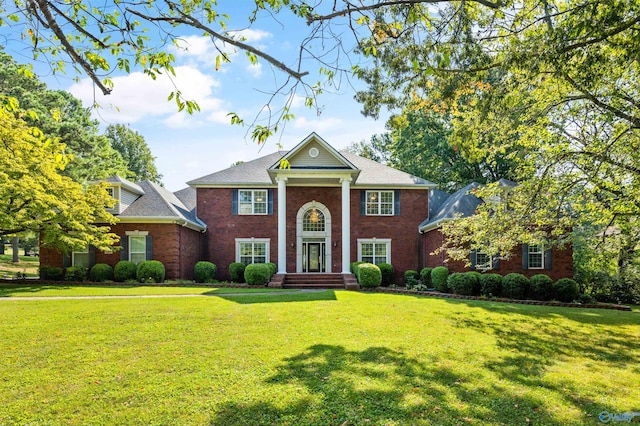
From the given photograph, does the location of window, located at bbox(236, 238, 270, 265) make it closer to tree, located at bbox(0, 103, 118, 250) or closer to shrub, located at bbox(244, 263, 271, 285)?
shrub, located at bbox(244, 263, 271, 285)

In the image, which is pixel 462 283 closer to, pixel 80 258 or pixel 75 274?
pixel 75 274

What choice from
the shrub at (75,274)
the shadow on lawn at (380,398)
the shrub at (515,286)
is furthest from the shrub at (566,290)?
the shrub at (75,274)

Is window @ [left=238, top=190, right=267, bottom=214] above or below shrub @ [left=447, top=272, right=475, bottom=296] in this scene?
above

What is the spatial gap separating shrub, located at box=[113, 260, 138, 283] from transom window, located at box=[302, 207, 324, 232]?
9.01 metres

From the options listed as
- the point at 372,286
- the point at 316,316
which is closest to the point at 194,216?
the point at 372,286

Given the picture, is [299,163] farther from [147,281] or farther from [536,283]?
[536,283]

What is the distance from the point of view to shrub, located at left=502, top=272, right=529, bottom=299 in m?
16.3

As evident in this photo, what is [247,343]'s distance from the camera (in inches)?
280

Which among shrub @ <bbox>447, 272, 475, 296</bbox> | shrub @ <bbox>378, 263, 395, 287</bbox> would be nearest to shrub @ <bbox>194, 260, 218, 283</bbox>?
shrub @ <bbox>378, 263, 395, 287</bbox>

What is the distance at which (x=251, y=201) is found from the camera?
864 inches

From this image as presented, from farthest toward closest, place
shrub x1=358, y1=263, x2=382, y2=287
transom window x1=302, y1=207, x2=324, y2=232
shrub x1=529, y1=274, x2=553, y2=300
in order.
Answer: transom window x1=302, y1=207, x2=324, y2=232
shrub x1=358, y1=263, x2=382, y2=287
shrub x1=529, y1=274, x2=553, y2=300

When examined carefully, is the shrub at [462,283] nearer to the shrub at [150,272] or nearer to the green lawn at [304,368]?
the green lawn at [304,368]

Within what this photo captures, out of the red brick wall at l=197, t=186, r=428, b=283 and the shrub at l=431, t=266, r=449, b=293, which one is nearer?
the shrub at l=431, t=266, r=449, b=293

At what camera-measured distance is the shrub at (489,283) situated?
54.0 ft
